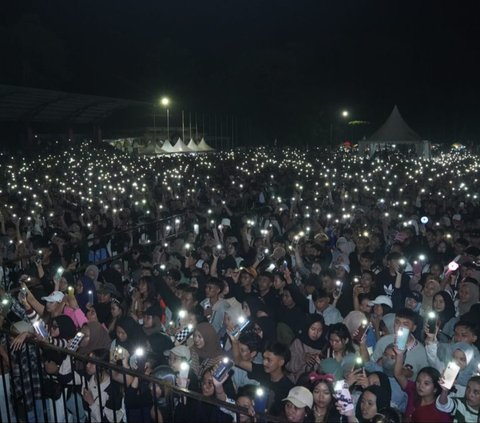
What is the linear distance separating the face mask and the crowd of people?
2cm

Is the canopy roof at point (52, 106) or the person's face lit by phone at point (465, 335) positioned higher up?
the canopy roof at point (52, 106)

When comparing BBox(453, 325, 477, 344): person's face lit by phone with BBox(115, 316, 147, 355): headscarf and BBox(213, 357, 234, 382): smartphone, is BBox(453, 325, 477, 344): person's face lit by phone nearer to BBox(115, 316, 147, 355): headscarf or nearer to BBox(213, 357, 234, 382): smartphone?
BBox(213, 357, 234, 382): smartphone

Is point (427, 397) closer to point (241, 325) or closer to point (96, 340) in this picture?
point (241, 325)

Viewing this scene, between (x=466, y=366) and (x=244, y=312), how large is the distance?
8.05 feet

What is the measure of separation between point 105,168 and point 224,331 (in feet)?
53.7

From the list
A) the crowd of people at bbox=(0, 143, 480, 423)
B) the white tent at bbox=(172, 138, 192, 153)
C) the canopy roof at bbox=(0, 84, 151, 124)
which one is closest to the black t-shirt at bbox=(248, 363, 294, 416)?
the crowd of people at bbox=(0, 143, 480, 423)

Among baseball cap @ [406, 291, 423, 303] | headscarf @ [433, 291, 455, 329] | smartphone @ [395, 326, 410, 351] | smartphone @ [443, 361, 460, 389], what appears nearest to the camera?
smartphone @ [443, 361, 460, 389]

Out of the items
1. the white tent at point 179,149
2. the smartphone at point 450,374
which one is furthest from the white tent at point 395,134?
the smartphone at point 450,374

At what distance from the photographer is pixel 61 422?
17.3ft

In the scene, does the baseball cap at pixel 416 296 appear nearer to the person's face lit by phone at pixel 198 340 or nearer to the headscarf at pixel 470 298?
the headscarf at pixel 470 298

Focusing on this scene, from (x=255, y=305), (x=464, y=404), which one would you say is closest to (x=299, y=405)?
(x=464, y=404)

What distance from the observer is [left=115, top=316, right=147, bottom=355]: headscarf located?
582 cm

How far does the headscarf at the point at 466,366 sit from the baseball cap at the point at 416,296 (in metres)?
1.95

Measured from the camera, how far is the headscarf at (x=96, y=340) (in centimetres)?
583
